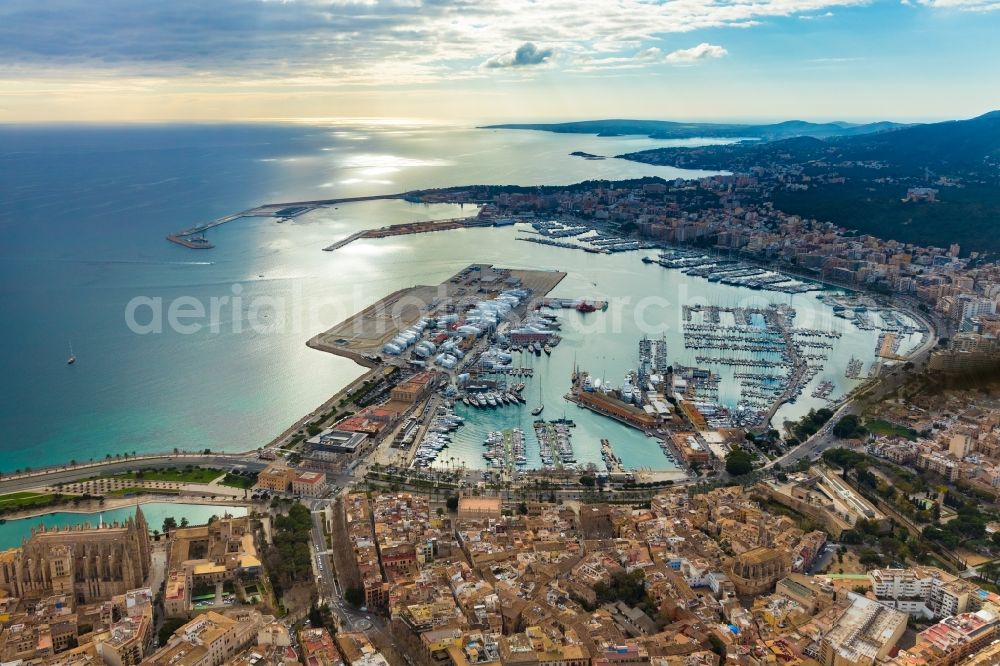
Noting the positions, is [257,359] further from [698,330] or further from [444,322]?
[698,330]

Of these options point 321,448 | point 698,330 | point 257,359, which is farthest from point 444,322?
point 321,448

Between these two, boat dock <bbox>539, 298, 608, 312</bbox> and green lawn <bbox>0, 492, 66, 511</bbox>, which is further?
boat dock <bbox>539, 298, 608, 312</bbox>

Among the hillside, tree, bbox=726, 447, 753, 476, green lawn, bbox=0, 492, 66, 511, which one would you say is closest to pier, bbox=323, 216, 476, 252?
the hillside

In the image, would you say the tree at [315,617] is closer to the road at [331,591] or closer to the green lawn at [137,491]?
the road at [331,591]

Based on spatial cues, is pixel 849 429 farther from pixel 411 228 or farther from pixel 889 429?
pixel 411 228

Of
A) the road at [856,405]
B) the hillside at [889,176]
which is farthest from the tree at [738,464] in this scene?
the hillside at [889,176]

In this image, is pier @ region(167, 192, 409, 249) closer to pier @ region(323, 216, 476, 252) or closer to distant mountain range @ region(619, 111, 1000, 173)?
pier @ region(323, 216, 476, 252)
